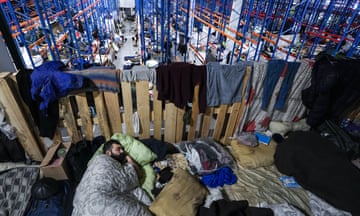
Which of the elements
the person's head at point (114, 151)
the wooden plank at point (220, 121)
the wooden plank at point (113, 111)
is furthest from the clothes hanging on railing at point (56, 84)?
the wooden plank at point (220, 121)

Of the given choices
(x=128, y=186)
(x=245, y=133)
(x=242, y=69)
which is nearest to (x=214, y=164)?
(x=245, y=133)

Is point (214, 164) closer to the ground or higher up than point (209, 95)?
closer to the ground

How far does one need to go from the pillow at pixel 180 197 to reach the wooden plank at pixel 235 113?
1045 mm

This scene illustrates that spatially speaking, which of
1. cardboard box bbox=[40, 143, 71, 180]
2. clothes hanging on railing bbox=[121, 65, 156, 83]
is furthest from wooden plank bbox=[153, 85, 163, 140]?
cardboard box bbox=[40, 143, 71, 180]

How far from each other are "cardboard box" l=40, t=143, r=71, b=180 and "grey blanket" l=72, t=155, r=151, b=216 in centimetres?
50

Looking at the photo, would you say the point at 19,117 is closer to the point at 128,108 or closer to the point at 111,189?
the point at 128,108

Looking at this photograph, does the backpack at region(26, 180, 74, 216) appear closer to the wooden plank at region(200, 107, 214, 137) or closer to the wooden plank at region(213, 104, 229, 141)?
the wooden plank at region(200, 107, 214, 137)

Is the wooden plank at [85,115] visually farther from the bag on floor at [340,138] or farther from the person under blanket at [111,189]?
the bag on floor at [340,138]

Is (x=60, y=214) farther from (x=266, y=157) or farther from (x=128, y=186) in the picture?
(x=266, y=157)

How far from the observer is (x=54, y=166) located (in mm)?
2100

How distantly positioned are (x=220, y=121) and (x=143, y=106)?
1205 millimetres

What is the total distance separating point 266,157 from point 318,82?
1.27 m

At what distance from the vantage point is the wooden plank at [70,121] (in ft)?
6.83

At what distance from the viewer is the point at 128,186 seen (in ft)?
6.46
